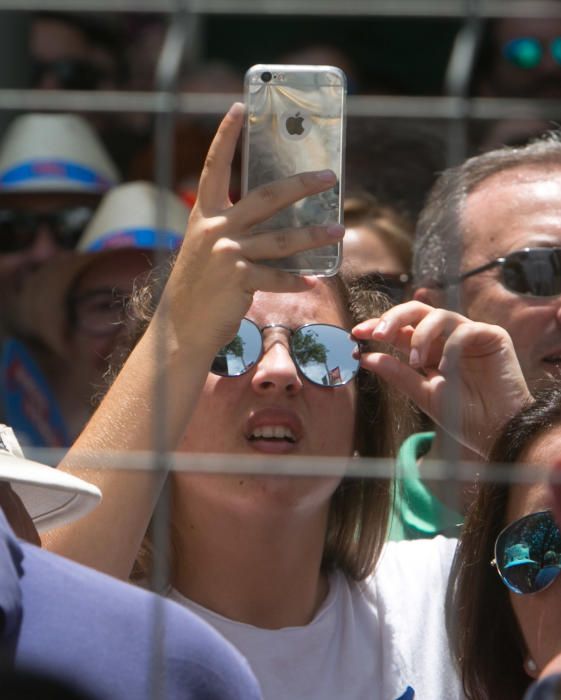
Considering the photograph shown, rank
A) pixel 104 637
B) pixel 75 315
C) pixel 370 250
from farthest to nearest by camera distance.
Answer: pixel 75 315
pixel 370 250
pixel 104 637

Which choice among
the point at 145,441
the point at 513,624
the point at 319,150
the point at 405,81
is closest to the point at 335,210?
the point at 319,150

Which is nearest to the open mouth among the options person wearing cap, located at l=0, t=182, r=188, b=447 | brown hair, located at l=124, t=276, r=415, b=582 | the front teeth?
the front teeth

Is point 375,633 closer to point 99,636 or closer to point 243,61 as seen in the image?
point 99,636

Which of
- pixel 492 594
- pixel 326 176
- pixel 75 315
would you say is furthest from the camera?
pixel 75 315

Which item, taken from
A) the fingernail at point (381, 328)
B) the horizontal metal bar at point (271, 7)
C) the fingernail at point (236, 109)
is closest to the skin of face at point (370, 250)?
the fingernail at point (381, 328)

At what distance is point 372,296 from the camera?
158 cm

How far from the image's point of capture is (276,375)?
1.39 metres

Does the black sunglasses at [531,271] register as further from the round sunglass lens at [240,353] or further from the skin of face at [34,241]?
the skin of face at [34,241]

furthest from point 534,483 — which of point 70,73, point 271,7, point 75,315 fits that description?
point 70,73

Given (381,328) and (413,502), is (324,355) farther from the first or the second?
(413,502)

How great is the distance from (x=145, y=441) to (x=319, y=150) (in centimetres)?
27

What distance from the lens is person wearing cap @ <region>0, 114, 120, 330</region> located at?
7.23 ft

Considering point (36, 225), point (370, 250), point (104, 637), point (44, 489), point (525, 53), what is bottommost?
point (104, 637)

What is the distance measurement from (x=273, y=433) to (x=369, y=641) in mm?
206
